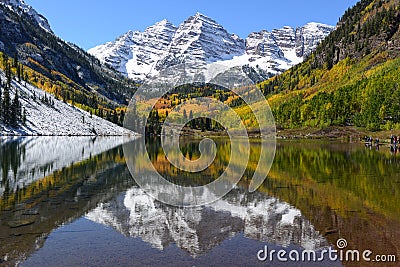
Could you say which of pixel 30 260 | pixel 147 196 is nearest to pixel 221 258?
pixel 30 260

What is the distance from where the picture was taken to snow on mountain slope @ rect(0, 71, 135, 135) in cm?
14125

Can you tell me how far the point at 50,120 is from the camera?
155 meters

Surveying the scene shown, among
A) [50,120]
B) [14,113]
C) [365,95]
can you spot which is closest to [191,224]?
[365,95]

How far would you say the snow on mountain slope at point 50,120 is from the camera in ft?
463

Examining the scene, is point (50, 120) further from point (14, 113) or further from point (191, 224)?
point (191, 224)

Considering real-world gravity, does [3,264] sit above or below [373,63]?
below

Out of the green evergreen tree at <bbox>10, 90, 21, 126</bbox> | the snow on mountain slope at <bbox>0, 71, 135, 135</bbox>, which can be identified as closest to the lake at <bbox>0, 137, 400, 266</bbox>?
the snow on mountain slope at <bbox>0, 71, 135, 135</bbox>

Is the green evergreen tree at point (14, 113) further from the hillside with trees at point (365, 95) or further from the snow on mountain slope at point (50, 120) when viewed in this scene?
the hillside with trees at point (365, 95)

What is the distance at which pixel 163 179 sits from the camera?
93.5ft

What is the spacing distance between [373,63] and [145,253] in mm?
183233

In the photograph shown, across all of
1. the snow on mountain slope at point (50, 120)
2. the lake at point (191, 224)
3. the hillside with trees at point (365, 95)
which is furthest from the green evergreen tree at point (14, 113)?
the lake at point (191, 224)

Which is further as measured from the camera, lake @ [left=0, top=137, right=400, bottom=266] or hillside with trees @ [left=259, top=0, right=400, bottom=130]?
hillside with trees @ [left=259, top=0, right=400, bottom=130]

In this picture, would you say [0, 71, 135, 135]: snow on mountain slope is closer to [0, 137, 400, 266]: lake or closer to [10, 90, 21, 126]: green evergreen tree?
[10, 90, 21, 126]: green evergreen tree

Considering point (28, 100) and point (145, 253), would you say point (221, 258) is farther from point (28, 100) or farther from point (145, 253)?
point (28, 100)
